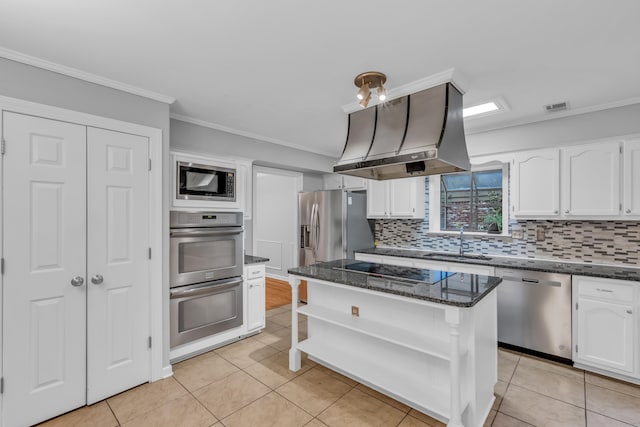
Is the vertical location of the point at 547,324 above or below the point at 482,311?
below

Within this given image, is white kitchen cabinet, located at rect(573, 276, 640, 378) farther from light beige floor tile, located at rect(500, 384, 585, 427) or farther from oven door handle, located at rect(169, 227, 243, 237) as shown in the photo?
oven door handle, located at rect(169, 227, 243, 237)

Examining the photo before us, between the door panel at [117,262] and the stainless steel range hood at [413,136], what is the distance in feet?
5.66

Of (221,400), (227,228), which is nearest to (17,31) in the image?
(227,228)

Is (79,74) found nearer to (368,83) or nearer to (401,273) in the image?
(368,83)

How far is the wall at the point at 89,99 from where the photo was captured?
2.01 m

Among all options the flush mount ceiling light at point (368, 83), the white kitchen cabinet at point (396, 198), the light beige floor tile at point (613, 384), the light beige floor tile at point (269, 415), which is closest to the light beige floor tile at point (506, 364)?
the light beige floor tile at point (613, 384)

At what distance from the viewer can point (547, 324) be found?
2.93 metres

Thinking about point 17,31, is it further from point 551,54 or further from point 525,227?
point 525,227

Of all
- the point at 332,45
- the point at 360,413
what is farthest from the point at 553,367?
the point at 332,45

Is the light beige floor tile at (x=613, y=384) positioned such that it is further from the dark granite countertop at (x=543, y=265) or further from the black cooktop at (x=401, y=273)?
the black cooktop at (x=401, y=273)

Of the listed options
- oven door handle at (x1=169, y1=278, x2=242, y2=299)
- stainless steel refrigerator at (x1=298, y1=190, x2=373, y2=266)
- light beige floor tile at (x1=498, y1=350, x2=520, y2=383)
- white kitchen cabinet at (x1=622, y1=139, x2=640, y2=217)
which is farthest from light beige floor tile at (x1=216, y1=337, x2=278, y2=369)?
white kitchen cabinet at (x1=622, y1=139, x2=640, y2=217)

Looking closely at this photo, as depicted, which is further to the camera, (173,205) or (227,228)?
(227,228)

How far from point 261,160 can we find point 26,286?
2.66 meters

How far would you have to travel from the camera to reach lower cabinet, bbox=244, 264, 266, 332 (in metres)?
3.48
